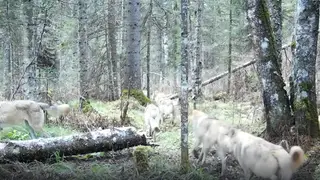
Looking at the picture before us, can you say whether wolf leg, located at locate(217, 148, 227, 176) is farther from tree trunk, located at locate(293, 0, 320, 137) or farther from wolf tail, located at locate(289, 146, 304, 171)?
tree trunk, located at locate(293, 0, 320, 137)

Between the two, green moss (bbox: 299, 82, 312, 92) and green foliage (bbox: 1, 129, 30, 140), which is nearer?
green moss (bbox: 299, 82, 312, 92)

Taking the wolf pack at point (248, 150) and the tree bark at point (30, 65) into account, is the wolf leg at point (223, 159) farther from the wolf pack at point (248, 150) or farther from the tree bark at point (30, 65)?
the tree bark at point (30, 65)

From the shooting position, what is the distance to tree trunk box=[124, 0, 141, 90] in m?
14.9

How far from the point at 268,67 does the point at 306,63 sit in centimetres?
77

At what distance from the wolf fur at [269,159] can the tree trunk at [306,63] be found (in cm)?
236

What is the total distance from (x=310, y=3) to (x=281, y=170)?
13.6 ft

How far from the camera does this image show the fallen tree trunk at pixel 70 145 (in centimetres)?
752

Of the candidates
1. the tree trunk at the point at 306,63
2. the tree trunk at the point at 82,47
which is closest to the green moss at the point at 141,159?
the tree trunk at the point at 306,63

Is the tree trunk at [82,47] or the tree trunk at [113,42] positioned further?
the tree trunk at [113,42]

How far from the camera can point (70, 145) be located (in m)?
7.92

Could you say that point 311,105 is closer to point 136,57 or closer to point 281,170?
point 281,170

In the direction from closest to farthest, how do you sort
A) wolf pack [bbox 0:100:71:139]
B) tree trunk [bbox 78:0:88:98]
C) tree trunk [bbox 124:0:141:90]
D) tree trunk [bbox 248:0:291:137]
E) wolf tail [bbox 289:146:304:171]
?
wolf tail [bbox 289:146:304:171]
tree trunk [bbox 248:0:291:137]
wolf pack [bbox 0:100:71:139]
tree trunk [bbox 78:0:88:98]
tree trunk [bbox 124:0:141:90]

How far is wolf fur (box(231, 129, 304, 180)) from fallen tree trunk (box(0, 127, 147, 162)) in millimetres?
2603

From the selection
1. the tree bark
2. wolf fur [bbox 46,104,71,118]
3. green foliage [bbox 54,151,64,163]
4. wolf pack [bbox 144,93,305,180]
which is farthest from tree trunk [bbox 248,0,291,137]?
the tree bark
